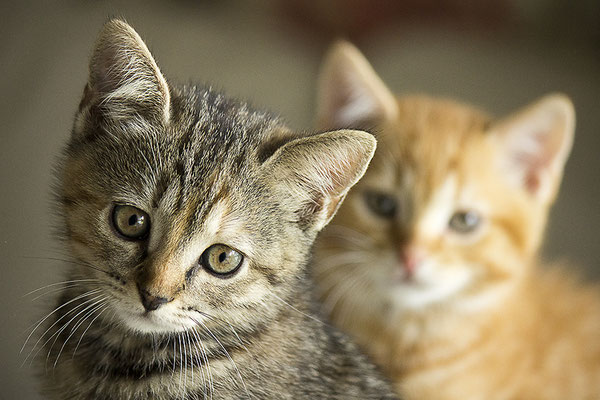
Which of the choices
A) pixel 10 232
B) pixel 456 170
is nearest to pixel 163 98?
pixel 10 232

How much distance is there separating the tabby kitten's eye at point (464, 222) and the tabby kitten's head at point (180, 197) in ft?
1.76

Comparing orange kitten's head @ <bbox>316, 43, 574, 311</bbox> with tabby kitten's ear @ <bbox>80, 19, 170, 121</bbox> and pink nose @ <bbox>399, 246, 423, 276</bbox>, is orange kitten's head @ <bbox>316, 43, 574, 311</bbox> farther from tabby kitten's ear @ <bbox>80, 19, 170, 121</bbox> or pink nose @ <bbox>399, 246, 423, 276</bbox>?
tabby kitten's ear @ <bbox>80, 19, 170, 121</bbox>

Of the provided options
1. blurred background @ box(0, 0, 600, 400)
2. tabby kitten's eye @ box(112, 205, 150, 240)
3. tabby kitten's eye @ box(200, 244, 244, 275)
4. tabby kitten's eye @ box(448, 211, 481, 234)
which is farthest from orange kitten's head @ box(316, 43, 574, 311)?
tabby kitten's eye @ box(112, 205, 150, 240)


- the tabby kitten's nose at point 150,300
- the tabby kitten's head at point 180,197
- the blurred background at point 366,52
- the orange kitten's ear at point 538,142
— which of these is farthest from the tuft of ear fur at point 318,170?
the blurred background at point 366,52

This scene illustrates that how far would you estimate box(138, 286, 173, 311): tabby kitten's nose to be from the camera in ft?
2.86

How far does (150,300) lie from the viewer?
87 cm

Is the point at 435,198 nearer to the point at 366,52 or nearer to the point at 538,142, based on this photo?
the point at 538,142

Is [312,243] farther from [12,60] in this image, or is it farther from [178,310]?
[12,60]

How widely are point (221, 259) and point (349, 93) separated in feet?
2.30

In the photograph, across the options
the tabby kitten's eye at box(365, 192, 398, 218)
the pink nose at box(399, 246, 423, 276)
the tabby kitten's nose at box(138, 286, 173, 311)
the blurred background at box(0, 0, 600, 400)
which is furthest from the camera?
the blurred background at box(0, 0, 600, 400)

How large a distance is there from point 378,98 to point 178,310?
786 millimetres

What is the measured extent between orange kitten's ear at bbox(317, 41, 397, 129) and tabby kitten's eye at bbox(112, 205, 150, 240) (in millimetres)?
663

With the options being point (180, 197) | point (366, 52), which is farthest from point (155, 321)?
point (366, 52)

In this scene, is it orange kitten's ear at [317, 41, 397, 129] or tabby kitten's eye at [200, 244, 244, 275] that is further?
orange kitten's ear at [317, 41, 397, 129]
